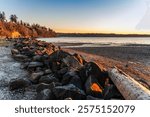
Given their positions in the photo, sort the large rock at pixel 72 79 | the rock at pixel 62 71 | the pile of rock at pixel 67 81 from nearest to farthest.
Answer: the pile of rock at pixel 67 81 → the large rock at pixel 72 79 → the rock at pixel 62 71

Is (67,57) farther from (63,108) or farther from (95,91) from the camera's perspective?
A: (63,108)

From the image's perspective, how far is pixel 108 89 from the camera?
8031mm

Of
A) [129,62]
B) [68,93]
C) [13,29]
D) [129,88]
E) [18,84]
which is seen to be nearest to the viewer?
[129,88]

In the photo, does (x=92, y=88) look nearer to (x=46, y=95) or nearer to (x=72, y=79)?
(x=72, y=79)

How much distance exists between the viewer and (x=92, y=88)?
26.7 ft

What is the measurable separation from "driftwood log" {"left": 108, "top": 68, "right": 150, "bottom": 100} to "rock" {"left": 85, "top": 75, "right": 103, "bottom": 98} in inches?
26.3

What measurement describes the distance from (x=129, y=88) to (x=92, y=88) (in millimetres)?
1202

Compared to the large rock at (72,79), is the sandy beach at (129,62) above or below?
below

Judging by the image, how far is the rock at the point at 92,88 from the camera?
7.98 metres

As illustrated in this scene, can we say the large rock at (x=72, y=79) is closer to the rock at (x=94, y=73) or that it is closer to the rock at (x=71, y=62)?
the rock at (x=94, y=73)

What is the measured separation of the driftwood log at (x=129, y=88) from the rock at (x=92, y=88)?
0.67 m

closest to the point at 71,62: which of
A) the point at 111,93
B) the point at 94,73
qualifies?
the point at 94,73

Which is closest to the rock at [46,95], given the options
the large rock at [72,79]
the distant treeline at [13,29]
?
the large rock at [72,79]

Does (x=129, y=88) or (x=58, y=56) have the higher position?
(x=58, y=56)
